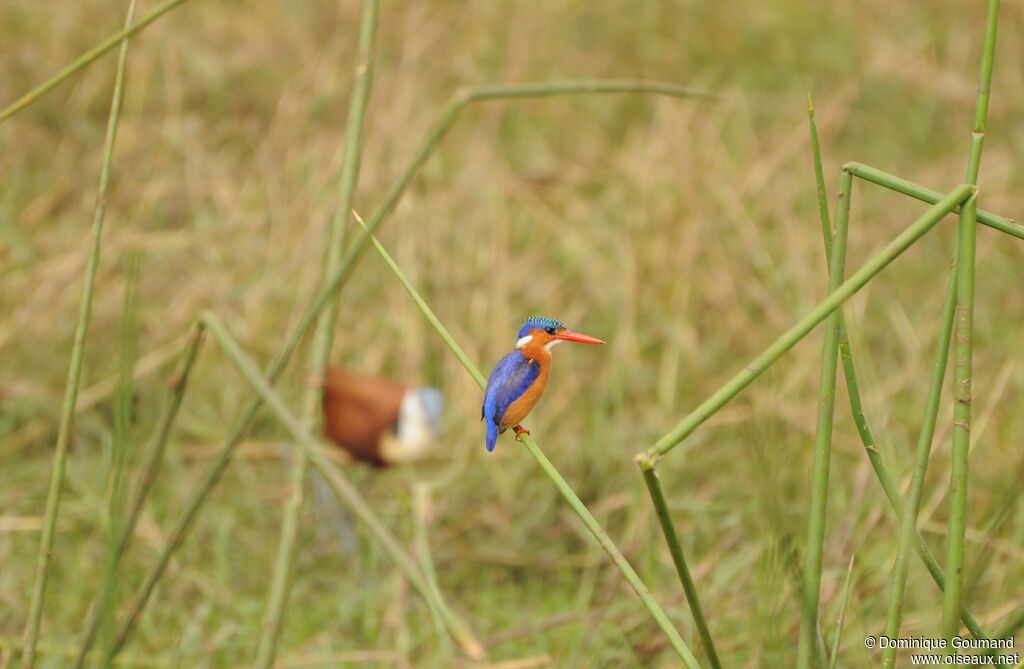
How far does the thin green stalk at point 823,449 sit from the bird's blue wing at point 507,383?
13 centimetres

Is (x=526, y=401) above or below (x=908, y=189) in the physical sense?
below

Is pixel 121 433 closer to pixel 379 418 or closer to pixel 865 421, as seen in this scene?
pixel 865 421

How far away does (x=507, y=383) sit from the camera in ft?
1.70

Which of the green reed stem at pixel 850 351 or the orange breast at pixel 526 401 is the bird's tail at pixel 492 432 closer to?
the orange breast at pixel 526 401

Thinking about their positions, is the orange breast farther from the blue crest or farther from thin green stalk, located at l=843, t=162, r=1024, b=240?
thin green stalk, located at l=843, t=162, r=1024, b=240

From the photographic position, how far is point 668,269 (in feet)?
7.30

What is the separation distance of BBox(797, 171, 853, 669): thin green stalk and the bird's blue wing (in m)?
0.13

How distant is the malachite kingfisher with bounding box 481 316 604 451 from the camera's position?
51cm

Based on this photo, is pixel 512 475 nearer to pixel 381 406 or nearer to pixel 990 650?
pixel 381 406

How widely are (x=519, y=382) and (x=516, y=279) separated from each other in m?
1.73

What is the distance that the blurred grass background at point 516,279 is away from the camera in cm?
148

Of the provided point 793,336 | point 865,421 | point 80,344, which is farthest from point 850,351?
point 80,344

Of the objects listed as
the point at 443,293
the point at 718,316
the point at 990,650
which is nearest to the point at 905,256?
the point at 718,316

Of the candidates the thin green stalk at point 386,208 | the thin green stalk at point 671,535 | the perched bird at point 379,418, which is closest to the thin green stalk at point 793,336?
the thin green stalk at point 671,535
